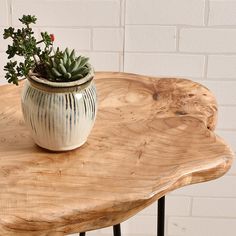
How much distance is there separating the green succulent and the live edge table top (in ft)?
0.38

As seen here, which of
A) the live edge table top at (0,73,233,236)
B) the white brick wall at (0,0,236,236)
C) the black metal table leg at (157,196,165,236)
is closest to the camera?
the live edge table top at (0,73,233,236)

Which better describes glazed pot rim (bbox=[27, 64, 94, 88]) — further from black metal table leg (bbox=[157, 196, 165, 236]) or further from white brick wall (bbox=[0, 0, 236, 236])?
white brick wall (bbox=[0, 0, 236, 236])

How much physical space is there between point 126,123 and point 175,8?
448 mm

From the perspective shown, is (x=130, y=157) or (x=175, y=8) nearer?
(x=130, y=157)

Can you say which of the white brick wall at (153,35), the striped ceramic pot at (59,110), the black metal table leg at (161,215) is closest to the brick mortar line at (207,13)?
the white brick wall at (153,35)

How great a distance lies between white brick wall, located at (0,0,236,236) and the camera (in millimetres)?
1310

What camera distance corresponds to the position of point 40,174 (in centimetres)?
82

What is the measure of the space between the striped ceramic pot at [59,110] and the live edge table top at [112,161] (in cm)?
3

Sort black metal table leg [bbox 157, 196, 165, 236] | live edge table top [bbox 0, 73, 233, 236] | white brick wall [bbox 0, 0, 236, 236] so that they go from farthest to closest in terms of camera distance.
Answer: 1. white brick wall [bbox 0, 0, 236, 236]
2. black metal table leg [bbox 157, 196, 165, 236]
3. live edge table top [bbox 0, 73, 233, 236]

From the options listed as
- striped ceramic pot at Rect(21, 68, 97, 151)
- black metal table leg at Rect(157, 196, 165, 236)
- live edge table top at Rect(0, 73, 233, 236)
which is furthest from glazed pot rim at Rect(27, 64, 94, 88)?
black metal table leg at Rect(157, 196, 165, 236)

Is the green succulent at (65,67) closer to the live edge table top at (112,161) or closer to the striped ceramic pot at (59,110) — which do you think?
the striped ceramic pot at (59,110)

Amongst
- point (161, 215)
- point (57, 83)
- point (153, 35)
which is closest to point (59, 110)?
point (57, 83)

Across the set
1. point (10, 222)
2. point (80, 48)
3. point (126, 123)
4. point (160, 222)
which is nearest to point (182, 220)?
point (160, 222)

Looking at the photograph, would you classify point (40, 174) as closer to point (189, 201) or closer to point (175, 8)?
point (175, 8)
